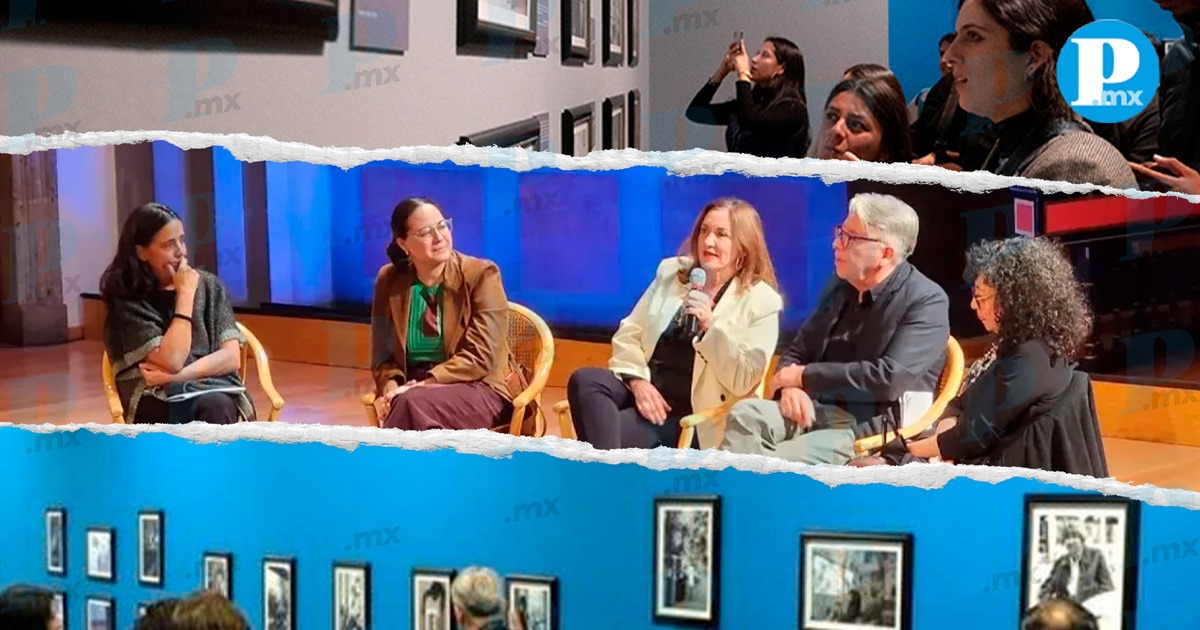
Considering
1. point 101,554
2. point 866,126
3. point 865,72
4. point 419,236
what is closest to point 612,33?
point 865,72

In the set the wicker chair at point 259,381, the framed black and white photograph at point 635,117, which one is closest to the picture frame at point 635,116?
the framed black and white photograph at point 635,117

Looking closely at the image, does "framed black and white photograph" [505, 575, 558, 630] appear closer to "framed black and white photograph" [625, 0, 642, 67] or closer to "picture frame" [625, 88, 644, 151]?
"picture frame" [625, 88, 644, 151]

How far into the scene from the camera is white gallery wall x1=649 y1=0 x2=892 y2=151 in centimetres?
293

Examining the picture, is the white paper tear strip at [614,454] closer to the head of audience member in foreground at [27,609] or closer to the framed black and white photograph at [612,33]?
the head of audience member in foreground at [27,609]

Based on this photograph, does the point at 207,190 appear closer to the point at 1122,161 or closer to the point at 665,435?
the point at 665,435

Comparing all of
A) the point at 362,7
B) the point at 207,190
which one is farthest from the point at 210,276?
the point at 362,7

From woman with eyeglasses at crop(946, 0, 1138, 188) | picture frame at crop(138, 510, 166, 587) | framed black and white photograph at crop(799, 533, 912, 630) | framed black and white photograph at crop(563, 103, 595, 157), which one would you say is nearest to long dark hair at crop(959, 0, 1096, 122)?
woman with eyeglasses at crop(946, 0, 1138, 188)

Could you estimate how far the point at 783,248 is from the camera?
187cm

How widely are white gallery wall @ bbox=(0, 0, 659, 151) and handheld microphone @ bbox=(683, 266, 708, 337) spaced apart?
58 cm

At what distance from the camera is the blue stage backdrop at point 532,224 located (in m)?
1.87

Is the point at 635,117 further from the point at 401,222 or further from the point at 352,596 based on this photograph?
the point at 352,596

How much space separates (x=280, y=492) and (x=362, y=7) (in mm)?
731

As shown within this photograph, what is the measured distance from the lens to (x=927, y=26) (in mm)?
2912

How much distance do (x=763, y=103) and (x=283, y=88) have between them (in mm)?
1214
